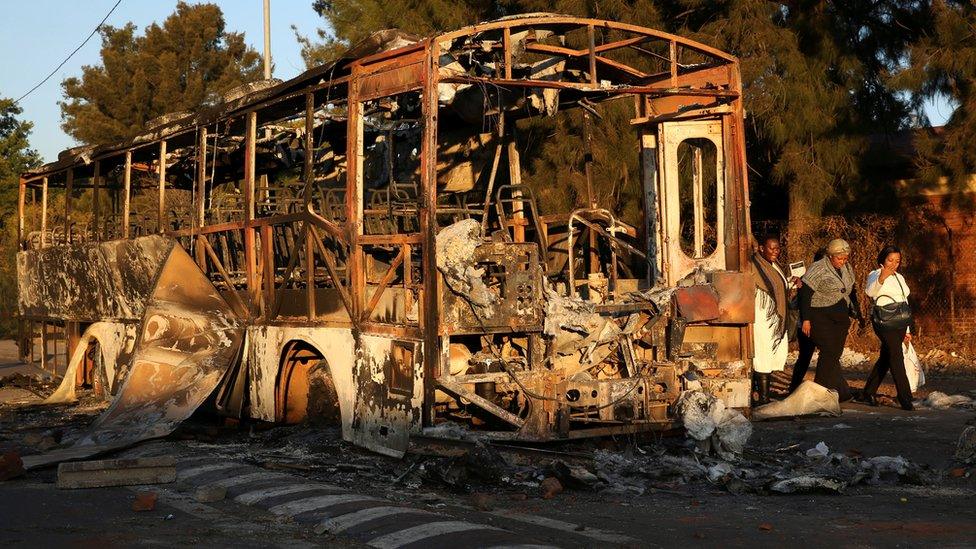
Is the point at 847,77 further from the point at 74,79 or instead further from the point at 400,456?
the point at 74,79

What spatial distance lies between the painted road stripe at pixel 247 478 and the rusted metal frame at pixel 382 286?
5.16 ft

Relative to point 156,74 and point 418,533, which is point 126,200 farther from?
point 156,74

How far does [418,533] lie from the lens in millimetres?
6605

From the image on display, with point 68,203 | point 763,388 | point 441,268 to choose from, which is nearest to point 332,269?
point 441,268

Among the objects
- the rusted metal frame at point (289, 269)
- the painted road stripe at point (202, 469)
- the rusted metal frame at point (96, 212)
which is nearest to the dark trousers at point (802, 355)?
the rusted metal frame at point (289, 269)

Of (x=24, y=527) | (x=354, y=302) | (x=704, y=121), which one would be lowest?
(x=24, y=527)

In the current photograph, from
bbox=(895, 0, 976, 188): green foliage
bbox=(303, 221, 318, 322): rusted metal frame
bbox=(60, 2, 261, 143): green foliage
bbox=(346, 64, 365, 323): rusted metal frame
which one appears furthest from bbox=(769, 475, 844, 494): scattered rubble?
bbox=(60, 2, 261, 143): green foliage

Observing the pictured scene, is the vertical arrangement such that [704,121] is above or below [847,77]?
below

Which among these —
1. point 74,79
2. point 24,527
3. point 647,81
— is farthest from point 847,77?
point 74,79

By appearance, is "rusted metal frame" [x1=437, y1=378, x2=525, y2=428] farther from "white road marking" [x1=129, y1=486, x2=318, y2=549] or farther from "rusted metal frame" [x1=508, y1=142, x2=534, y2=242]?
"rusted metal frame" [x1=508, y1=142, x2=534, y2=242]

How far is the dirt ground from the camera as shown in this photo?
6770mm

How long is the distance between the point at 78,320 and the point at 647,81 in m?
9.01

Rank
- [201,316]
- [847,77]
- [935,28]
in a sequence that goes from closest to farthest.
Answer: [201,316]
[935,28]
[847,77]

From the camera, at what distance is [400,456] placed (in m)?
9.14
